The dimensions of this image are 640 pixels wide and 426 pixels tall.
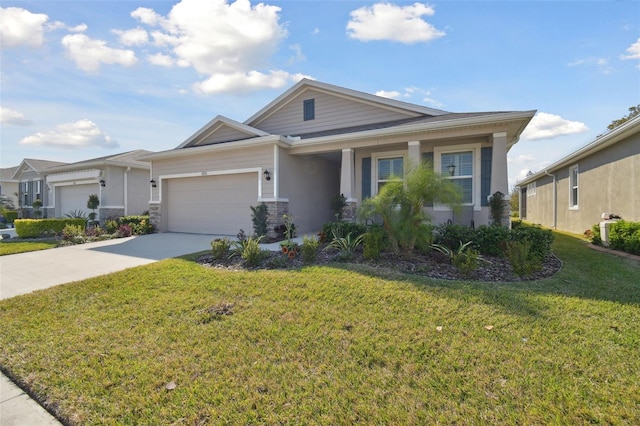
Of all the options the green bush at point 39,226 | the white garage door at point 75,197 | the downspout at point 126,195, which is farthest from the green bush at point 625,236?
the white garage door at point 75,197

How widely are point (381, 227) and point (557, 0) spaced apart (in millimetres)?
6709

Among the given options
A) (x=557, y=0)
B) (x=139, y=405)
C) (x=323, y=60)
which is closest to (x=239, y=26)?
(x=323, y=60)

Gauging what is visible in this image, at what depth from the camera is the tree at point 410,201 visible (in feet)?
19.5

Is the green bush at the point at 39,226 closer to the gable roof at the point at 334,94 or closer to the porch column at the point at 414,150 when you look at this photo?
the gable roof at the point at 334,94

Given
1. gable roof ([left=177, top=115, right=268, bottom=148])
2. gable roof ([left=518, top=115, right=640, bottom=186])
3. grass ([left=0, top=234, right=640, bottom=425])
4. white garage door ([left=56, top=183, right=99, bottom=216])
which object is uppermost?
gable roof ([left=177, top=115, right=268, bottom=148])

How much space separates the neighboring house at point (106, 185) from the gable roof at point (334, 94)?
22.7ft

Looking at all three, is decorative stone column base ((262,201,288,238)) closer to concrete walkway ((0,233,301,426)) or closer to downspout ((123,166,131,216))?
concrete walkway ((0,233,301,426))

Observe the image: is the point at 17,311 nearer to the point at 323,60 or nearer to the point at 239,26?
the point at 239,26

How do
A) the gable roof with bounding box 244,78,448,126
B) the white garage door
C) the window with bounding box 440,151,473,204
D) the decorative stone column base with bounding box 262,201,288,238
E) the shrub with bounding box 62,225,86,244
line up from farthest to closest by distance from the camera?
the white garage door, the gable roof with bounding box 244,78,448,126, the shrub with bounding box 62,225,86,244, the decorative stone column base with bounding box 262,201,288,238, the window with bounding box 440,151,473,204

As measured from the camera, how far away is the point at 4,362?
3023 millimetres

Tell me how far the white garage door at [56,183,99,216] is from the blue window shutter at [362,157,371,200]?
1477 cm

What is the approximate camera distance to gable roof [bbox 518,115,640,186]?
27.2 ft

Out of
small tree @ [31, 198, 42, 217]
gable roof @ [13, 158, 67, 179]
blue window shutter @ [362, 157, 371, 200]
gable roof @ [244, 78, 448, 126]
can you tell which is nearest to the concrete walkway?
blue window shutter @ [362, 157, 371, 200]

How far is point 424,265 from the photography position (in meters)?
5.80
